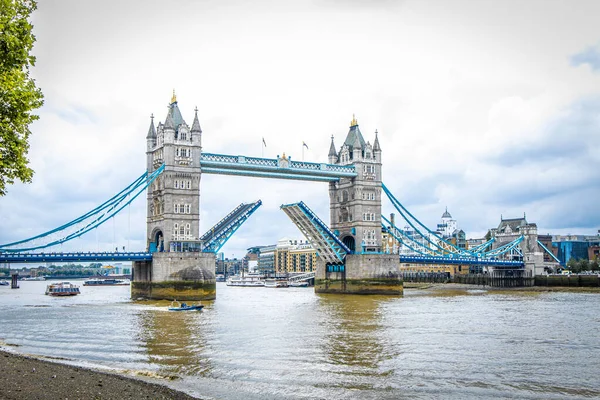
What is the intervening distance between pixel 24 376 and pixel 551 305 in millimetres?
45041

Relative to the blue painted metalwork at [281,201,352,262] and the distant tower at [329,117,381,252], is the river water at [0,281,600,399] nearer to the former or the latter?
the blue painted metalwork at [281,201,352,262]

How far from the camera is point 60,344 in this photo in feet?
94.5

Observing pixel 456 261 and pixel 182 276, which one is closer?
pixel 182 276

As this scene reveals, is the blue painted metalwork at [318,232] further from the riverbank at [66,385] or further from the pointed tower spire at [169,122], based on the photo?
the riverbank at [66,385]

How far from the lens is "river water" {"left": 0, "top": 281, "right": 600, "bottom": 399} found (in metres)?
19.8

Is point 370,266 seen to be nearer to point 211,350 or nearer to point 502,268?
point 502,268

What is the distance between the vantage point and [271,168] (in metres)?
63.4

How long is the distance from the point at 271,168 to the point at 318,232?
9682mm

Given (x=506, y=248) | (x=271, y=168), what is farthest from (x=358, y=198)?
(x=506, y=248)

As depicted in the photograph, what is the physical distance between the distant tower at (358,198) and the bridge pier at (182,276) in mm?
19847

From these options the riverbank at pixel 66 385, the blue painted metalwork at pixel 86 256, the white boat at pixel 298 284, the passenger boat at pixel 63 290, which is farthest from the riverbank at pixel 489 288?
the riverbank at pixel 66 385

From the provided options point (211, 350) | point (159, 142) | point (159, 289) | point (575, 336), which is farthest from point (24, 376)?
point (159, 142)

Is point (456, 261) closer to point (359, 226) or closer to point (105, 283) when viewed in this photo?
point (359, 226)

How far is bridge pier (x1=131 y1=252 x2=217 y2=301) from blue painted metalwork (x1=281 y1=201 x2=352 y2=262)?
41.7ft
